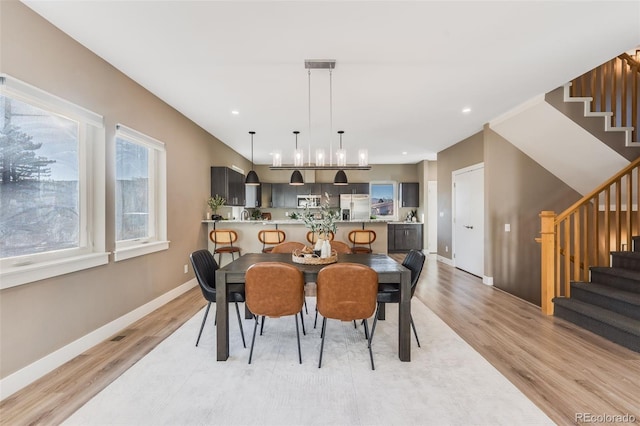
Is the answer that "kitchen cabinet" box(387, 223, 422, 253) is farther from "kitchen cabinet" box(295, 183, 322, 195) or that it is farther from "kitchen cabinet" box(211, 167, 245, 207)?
"kitchen cabinet" box(211, 167, 245, 207)

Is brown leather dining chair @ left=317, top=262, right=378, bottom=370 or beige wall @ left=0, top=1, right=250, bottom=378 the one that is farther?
brown leather dining chair @ left=317, top=262, right=378, bottom=370

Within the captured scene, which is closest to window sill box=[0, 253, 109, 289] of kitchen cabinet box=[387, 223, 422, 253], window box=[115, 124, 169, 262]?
window box=[115, 124, 169, 262]

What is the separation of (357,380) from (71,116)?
10.5 ft

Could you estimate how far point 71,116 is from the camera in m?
2.56

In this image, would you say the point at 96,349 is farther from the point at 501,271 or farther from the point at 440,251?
the point at 440,251

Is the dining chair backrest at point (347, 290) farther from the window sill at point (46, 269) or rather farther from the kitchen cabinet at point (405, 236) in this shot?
the kitchen cabinet at point (405, 236)

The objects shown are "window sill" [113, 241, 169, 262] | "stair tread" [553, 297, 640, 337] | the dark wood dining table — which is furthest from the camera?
"window sill" [113, 241, 169, 262]

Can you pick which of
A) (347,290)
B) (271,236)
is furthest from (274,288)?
(271,236)

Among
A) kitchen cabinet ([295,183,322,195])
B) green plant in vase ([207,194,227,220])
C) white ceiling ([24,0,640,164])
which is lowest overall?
green plant in vase ([207,194,227,220])

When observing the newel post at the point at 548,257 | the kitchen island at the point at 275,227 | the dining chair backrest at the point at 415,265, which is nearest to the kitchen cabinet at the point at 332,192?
the kitchen island at the point at 275,227

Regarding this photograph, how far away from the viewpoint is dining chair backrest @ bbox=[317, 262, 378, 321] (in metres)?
2.27

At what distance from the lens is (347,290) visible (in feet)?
7.53

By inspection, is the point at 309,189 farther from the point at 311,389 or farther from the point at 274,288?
the point at 311,389

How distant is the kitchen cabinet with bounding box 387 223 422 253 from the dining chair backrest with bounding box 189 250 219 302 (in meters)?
6.51
